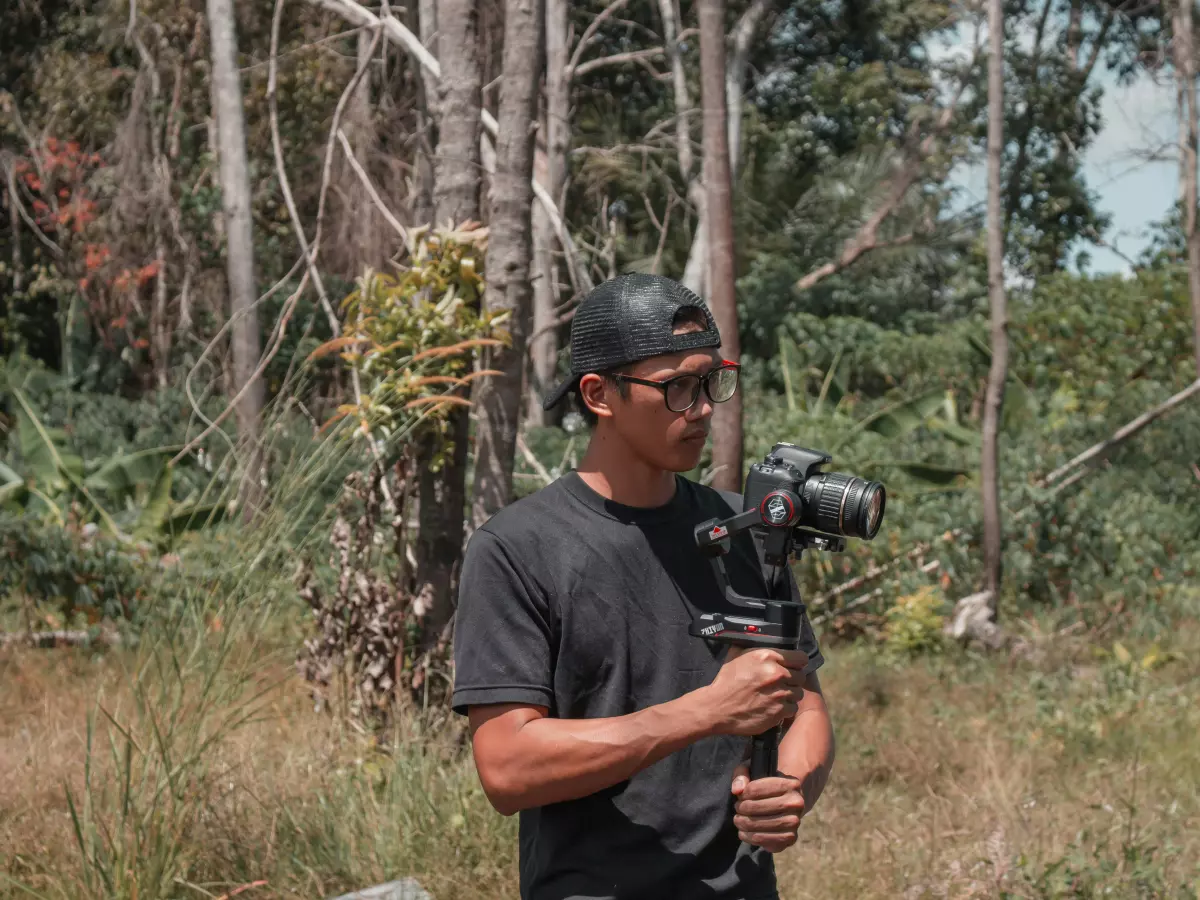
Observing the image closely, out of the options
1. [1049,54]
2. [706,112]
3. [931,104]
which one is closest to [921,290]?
[931,104]

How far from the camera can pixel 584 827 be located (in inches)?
79.9

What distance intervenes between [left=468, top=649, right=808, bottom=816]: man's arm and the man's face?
34 centimetres

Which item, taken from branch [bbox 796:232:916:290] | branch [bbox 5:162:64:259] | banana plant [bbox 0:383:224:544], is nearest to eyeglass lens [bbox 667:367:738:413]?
banana plant [bbox 0:383:224:544]

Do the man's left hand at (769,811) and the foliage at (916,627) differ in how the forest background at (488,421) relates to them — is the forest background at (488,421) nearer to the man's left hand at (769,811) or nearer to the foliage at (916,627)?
the foliage at (916,627)

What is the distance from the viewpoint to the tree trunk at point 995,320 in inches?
318

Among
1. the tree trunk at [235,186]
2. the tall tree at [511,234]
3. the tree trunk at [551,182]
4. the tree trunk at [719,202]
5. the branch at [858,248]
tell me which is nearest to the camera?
the tall tree at [511,234]

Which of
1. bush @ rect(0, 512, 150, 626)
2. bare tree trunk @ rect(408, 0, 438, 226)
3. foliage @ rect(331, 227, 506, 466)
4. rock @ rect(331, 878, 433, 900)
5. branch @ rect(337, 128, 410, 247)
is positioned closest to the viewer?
rock @ rect(331, 878, 433, 900)

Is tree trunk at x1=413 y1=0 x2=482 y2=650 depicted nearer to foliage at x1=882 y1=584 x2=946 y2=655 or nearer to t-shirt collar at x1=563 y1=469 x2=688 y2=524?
t-shirt collar at x1=563 y1=469 x2=688 y2=524

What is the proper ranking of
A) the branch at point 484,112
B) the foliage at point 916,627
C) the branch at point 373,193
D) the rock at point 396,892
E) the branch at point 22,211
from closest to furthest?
the rock at point 396,892 → the branch at point 373,193 → the branch at point 484,112 → the foliage at point 916,627 → the branch at point 22,211

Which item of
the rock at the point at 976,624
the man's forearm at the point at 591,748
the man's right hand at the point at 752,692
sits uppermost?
the man's right hand at the point at 752,692

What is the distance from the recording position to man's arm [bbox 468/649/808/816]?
1.85 metres

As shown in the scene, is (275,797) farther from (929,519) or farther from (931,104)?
(931,104)

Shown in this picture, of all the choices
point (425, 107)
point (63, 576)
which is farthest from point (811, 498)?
point (63, 576)

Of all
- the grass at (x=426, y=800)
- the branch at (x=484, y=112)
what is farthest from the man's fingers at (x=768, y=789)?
the branch at (x=484, y=112)
